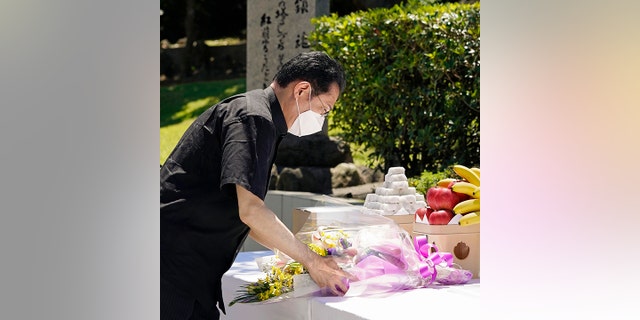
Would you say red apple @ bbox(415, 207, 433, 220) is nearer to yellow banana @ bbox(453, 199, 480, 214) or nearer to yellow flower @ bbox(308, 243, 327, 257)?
yellow banana @ bbox(453, 199, 480, 214)

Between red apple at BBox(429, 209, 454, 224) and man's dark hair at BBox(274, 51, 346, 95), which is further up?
man's dark hair at BBox(274, 51, 346, 95)

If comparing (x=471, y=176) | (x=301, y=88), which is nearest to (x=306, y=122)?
(x=301, y=88)

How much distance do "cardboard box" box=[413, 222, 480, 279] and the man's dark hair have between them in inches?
30.3

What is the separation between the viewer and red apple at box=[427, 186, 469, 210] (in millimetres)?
3289

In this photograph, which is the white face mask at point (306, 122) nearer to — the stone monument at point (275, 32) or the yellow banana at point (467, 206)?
the yellow banana at point (467, 206)

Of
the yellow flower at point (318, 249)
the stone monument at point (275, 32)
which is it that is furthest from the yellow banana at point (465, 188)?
the stone monument at point (275, 32)

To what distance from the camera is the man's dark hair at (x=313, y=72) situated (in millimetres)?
2727

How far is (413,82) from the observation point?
26.0 feet

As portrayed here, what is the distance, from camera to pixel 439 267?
3000 millimetres

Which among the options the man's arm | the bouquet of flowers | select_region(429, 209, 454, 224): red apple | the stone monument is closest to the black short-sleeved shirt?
the man's arm

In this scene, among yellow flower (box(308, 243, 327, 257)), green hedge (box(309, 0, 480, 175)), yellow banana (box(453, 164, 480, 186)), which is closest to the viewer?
yellow flower (box(308, 243, 327, 257))
